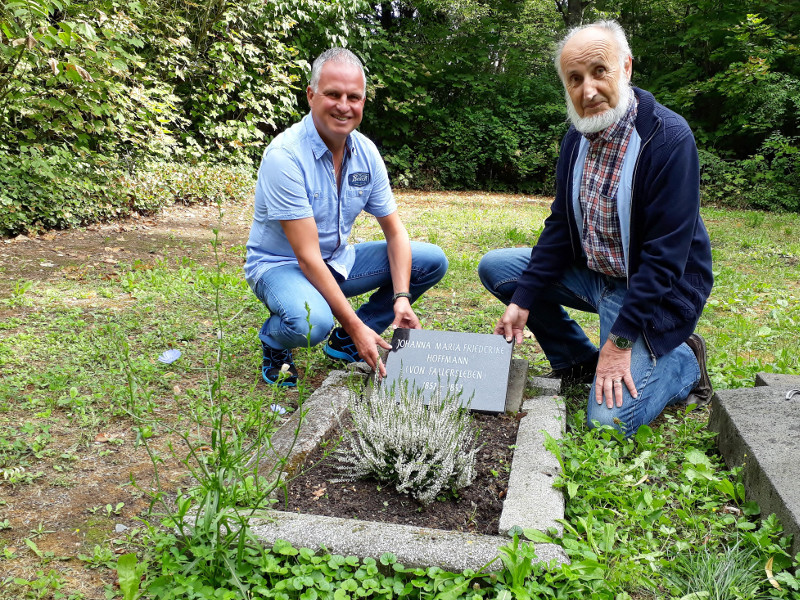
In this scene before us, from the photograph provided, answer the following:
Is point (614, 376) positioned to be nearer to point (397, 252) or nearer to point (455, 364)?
point (455, 364)

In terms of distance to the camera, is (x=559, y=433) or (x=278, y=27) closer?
(x=559, y=433)

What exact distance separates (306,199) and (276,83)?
8.38 metres

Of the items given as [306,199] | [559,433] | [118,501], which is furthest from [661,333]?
[118,501]

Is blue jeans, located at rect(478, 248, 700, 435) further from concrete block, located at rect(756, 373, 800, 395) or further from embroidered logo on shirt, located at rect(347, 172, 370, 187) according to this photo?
embroidered logo on shirt, located at rect(347, 172, 370, 187)

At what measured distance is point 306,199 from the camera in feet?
9.25

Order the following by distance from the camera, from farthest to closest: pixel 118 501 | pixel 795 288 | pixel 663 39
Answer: pixel 663 39 < pixel 795 288 < pixel 118 501

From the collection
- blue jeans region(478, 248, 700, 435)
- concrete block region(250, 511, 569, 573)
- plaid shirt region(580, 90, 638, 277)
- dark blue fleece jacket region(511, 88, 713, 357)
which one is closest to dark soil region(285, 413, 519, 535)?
concrete block region(250, 511, 569, 573)

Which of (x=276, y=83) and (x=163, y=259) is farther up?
(x=276, y=83)

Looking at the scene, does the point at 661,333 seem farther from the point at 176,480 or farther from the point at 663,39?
the point at 663,39

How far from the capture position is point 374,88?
488 inches

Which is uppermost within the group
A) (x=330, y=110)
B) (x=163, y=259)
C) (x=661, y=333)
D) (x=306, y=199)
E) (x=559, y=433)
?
(x=330, y=110)

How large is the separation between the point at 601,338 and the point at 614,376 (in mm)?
347

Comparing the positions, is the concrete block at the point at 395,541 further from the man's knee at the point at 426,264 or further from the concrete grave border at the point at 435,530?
the man's knee at the point at 426,264

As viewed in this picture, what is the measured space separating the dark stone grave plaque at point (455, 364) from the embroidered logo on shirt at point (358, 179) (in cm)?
80
